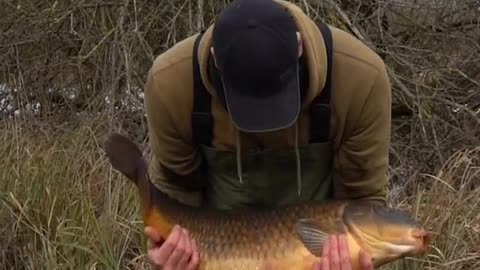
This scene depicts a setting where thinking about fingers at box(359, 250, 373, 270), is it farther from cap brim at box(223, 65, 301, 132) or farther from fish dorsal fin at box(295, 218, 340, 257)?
cap brim at box(223, 65, 301, 132)

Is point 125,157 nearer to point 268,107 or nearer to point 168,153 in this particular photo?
point 168,153

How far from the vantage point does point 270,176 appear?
2.70 meters

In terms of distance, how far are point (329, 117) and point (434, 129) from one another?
3089 mm

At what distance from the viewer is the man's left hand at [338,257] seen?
91.4 inches

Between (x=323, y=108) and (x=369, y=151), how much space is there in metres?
0.22

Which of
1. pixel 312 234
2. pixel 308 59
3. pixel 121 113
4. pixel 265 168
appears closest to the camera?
pixel 308 59

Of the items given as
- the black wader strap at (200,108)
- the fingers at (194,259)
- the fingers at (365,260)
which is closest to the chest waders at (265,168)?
the black wader strap at (200,108)

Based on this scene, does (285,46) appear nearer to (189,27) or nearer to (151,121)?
(151,121)

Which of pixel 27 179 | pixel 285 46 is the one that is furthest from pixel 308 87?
pixel 27 179

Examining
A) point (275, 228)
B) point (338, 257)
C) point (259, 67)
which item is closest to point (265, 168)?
point (275, 228)

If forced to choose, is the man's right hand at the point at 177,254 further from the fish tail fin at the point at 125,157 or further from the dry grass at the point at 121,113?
the dry grass at the point at 121,113

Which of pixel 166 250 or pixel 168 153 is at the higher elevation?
pixel 168 153

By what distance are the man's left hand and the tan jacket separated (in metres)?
0.33

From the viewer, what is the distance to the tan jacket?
241 centimetres
